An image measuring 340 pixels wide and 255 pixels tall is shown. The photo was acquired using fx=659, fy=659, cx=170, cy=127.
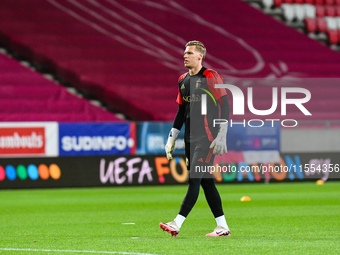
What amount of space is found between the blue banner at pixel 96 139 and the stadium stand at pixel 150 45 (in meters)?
3.18

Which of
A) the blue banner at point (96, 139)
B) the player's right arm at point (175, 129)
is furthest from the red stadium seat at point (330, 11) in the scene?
the player's right arm at point (175, 129)

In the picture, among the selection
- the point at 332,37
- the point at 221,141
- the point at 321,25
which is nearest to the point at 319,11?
the point at 321,25

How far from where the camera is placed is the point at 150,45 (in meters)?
22.1

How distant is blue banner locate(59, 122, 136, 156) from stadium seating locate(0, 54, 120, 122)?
8.26 ft

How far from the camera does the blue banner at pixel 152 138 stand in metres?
15.8

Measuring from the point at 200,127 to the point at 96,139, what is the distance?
9.33m

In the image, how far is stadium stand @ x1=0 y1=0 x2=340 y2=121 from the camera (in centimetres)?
2000

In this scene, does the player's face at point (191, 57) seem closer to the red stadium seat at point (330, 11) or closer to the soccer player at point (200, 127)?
the soccer player at point (200, 127)

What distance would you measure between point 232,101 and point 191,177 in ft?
41.4

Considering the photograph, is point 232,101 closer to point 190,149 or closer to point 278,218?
point 278,218

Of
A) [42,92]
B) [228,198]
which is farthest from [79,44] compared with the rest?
[228,198]

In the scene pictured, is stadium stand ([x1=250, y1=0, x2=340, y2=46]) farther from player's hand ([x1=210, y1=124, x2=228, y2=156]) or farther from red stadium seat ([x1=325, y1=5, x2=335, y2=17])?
player's hand ([x1=210, y1=124, x2=228, y2=156])

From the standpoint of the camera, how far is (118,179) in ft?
50.6

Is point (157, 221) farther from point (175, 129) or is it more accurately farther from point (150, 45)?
point (150, 45)
